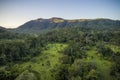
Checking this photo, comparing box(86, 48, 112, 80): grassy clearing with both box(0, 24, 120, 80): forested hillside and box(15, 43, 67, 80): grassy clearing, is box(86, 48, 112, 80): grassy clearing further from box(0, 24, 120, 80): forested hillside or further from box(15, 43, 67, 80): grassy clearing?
box(15, 43, 67, 80): grassy clearing

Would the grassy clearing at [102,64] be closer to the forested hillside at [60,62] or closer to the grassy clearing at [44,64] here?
the forested hillside at [60,62]

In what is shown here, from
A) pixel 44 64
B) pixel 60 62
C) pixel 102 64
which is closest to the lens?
pixel 60 62

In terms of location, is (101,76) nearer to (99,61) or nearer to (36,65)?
(99,61)

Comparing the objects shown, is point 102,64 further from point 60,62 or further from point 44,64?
point 44,64

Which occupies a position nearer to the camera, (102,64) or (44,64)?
(102,64)

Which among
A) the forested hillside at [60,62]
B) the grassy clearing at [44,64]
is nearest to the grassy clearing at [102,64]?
the forested hillside at [60,62]

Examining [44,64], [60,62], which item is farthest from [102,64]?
[44,64]

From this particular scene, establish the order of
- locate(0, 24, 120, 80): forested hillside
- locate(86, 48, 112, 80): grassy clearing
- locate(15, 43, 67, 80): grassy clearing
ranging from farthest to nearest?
1. locate(86, 48, 112, 80): grassy clearing
2. locate(15, 43, 67, 80): grassy clearing
3. locate(0, 24, 120, 80): forested hillside

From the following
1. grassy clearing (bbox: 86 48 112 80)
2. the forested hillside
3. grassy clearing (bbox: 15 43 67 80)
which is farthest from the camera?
grassy clearing (bbox: 86 48 112 80)

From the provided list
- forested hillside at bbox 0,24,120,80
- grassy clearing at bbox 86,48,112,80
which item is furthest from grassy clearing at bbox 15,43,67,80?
grassy clearing at bbox 86,48,112,80

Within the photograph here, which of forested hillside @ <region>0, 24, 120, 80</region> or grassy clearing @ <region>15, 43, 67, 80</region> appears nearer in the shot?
forested hillside @ <region>0, 24, 120, 80</region>

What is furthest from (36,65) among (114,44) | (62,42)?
(114,44)
